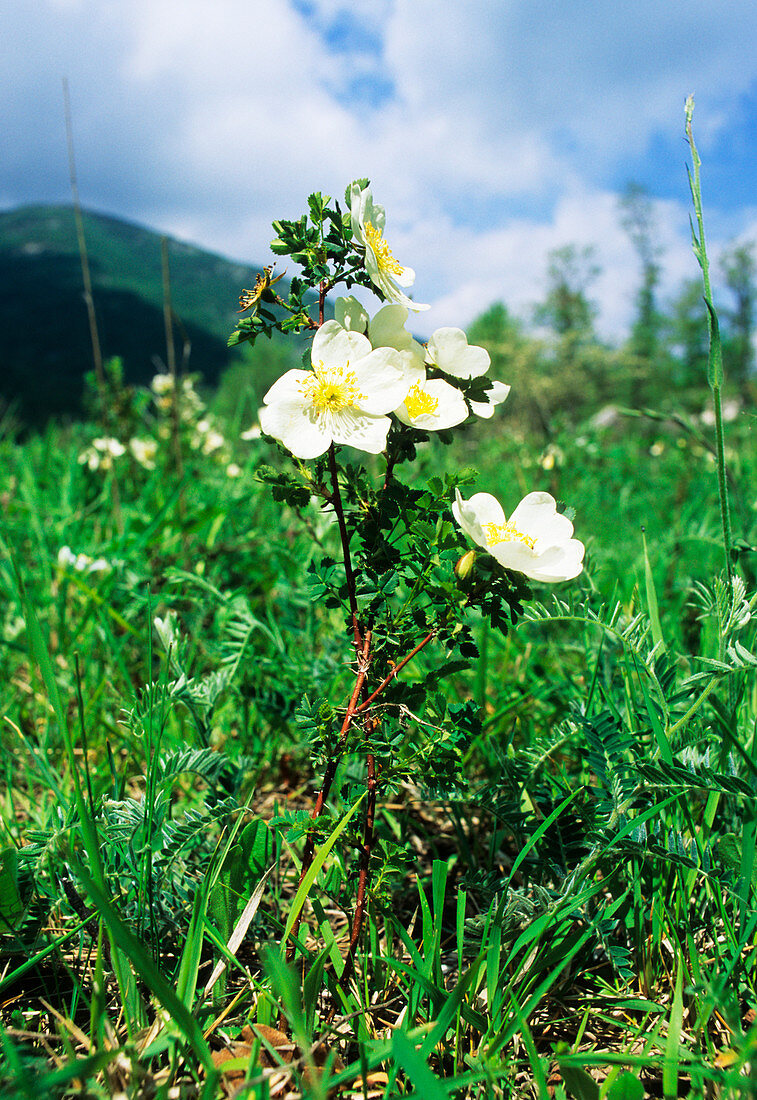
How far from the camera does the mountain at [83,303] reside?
218 ft

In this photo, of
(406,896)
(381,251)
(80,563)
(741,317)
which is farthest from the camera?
(741,317)

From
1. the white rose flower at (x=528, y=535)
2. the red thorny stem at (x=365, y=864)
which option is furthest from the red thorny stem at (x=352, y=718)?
the white rose flower at (x=528, y=535)

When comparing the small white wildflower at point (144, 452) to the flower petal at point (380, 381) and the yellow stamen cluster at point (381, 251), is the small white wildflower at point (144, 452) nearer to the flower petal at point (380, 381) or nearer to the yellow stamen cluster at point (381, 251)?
the yellow stamen cluster at point (381, 251)

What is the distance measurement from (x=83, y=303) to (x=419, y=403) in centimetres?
5695

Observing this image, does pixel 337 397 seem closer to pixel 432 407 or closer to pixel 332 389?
pixel 332 389

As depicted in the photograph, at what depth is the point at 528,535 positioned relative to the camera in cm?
98

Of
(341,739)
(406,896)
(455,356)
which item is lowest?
(406,896)

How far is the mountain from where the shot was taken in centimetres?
6656

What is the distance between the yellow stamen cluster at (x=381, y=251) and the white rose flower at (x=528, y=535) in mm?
356

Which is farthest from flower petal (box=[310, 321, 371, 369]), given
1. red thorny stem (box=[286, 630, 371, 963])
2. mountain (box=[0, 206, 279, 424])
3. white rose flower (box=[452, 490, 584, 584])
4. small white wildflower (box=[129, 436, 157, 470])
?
mountain (box=[0, 206, 279, 424])

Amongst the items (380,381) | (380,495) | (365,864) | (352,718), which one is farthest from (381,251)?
(365,864)

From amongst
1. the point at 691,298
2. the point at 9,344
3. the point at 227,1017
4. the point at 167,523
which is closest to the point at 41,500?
the point at 167,523

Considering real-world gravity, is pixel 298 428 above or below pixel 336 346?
below

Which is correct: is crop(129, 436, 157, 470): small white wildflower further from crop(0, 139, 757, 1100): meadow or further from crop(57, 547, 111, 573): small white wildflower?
crop(0, 139, 757, 1100): meadow
